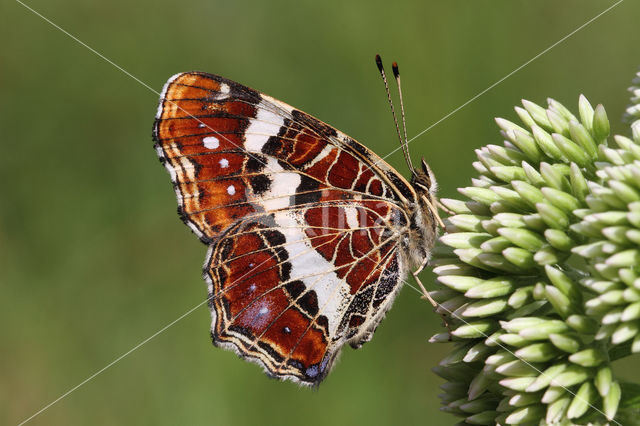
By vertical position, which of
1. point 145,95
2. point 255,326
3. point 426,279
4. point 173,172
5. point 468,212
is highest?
point 145,95

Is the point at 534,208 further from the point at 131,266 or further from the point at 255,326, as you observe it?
the point at 131,266

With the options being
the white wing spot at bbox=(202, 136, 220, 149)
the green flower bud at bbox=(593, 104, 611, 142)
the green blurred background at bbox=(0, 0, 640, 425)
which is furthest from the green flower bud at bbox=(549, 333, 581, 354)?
the green blurred background at bbox=(0, 0, 640, 425)

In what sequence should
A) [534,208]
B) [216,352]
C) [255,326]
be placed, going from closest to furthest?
[534,208]
[255,326]
[216,352]

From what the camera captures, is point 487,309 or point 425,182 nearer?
point 487,309

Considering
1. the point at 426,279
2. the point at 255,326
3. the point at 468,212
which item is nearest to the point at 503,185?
the point at 468,212

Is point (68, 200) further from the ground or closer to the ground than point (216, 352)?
further from the ground

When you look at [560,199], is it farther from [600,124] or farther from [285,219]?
[285,219]

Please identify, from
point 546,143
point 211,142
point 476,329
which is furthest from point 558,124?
point 211,142
